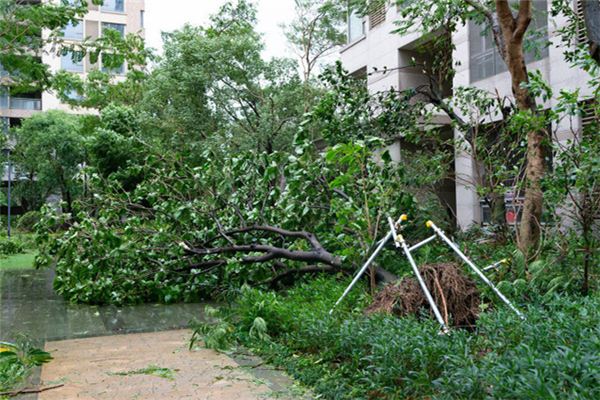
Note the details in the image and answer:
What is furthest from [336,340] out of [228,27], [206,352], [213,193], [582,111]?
[228,27]

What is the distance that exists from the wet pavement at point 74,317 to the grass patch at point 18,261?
22.0 ft

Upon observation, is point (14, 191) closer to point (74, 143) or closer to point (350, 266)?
point (74, 143)

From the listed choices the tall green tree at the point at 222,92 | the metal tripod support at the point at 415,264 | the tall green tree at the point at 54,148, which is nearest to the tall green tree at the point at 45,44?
the metal tripod support at the point at 415,264

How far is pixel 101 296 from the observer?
9.75 m

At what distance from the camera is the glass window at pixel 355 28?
2217 centimetres

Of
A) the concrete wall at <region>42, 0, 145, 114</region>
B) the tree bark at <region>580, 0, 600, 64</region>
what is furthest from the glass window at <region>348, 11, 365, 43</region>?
the concrete wall at <region>42, 0, 145, 114</region>

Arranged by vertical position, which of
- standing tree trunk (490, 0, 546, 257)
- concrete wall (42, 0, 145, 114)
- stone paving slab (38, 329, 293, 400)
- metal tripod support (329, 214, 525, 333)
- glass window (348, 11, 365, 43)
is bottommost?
stone paving slab (38, 329, 293, 400)

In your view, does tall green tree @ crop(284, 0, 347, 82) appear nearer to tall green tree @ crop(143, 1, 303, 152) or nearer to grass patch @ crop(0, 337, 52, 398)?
tall green tree @ crop(143, 1, 303, 152)

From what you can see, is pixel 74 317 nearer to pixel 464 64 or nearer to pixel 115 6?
pixel 464 64

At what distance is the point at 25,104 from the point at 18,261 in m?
28.1

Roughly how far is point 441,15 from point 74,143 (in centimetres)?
2778

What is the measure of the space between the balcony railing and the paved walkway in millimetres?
37839

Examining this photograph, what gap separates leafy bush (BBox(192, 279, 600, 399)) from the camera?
3.11 metres

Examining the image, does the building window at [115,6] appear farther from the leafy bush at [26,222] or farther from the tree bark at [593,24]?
the tree bark at [593,24]
